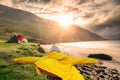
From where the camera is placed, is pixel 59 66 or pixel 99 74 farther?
pixel 99 74

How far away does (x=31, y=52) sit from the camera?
3584 cm

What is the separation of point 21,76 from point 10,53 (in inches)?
376

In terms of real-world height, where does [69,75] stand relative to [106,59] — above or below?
above

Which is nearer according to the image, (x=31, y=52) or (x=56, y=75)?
(x=56, y=75)

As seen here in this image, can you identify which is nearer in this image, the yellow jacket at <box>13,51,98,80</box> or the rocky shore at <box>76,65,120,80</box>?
the yellow jacket at <box>13,51,98,80</box>

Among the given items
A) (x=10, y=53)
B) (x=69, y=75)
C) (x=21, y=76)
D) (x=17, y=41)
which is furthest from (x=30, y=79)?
(x=17, y=41)

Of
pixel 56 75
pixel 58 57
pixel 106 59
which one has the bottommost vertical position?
pixel 106 59

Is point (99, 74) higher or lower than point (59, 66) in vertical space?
lower

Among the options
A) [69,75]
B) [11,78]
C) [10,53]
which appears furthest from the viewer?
[10,53]

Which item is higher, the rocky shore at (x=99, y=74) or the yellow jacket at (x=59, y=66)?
the yellow jacket at (x=59, y=66)

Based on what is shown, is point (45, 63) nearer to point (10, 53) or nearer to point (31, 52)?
point (10, 53)

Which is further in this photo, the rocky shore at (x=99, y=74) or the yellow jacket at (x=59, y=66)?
the rocky shore at (x=99, y=74)

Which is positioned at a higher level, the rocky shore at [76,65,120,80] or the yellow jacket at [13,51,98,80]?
the yellow jacket at [13,51,98,80]

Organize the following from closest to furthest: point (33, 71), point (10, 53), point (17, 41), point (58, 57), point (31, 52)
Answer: point (58, 57) < point (33, 71) < point (10, 53) < point (31, 52) < point (17, 41)
